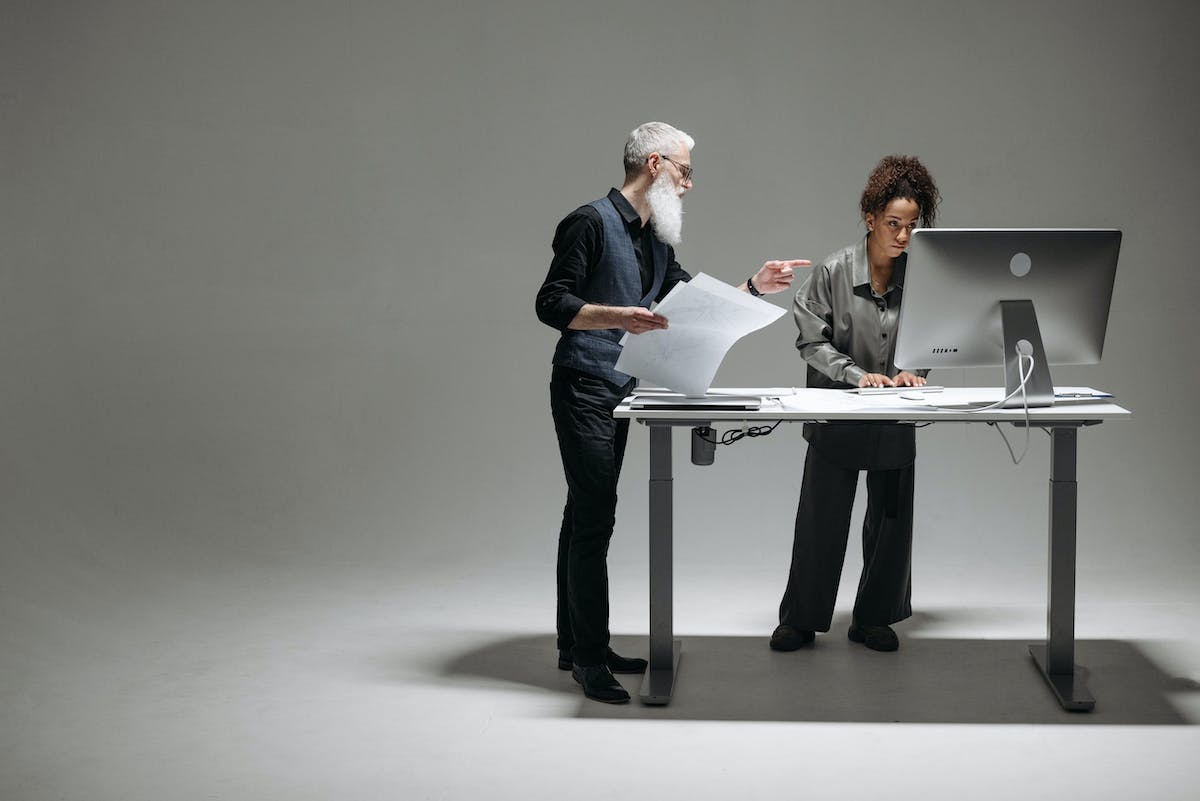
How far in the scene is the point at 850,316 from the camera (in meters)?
4.15

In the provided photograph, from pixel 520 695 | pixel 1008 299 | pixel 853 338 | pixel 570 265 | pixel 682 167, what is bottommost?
pixel 520 695

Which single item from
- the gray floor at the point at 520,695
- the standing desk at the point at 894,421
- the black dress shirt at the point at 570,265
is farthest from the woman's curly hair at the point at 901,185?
the gray floor at the point at 520,695

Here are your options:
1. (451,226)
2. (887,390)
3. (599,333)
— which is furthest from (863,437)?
(451,226)

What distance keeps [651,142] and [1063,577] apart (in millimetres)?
1651

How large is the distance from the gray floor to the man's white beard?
131cm

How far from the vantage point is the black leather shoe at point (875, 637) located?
4.18 metres

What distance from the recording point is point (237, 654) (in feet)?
13.8

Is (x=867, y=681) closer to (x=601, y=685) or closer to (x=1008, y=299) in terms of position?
(x=601, y=685)

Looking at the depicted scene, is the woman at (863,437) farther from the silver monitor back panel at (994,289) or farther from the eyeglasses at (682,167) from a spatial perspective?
the eyeglasses at (682,167)

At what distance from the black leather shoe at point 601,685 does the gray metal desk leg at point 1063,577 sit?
3.94 feet

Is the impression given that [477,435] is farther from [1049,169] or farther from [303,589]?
[1049,169]

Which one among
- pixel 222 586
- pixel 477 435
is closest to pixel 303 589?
pixel 222 586

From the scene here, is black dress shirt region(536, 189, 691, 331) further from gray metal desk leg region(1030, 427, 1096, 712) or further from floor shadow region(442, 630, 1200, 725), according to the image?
gray metal desk leg region(1030, 427, 1096, 712)

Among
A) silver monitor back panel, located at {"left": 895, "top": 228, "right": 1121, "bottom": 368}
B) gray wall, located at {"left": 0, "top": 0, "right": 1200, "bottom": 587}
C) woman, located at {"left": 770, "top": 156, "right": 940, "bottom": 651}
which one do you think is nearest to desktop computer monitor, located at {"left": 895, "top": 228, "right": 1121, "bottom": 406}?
silver monitor back panel, located at {"left": 895, "top": 228, "right": 1121, "bottom": 368}
